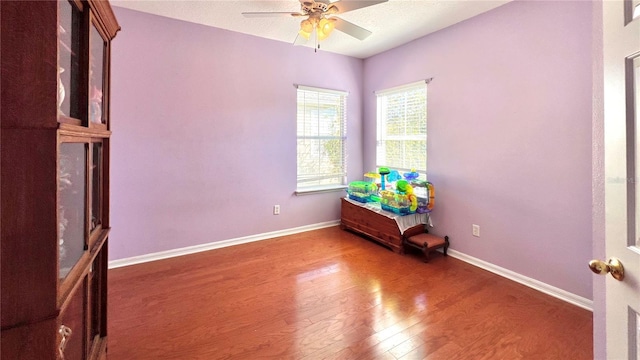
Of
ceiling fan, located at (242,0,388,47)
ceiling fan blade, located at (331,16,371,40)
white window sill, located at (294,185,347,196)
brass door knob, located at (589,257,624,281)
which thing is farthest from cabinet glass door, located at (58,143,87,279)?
white window sill, located at (294,185,347,196)

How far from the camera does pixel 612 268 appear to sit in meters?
0.80

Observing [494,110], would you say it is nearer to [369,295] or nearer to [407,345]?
[369,295]

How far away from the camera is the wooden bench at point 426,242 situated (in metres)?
3.04

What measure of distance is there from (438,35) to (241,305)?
11.3 feet

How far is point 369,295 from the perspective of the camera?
92.9 inches

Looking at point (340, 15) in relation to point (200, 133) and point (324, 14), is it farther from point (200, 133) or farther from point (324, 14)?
point (200, 133)

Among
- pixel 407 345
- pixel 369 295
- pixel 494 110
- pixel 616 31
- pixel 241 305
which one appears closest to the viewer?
pixel 616 31

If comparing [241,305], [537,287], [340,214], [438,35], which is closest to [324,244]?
[340,214]

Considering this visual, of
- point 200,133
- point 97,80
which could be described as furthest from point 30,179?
point 200,133

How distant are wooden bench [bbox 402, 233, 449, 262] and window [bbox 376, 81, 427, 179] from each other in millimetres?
785

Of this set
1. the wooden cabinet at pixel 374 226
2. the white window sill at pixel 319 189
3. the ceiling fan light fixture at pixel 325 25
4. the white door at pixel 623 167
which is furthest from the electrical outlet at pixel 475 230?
the ceiling fan light fixture at pixel 325 25

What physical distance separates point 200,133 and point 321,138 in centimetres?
166

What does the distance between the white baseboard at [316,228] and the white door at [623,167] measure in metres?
1.88

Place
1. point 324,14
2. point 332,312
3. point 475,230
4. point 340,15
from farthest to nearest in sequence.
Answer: point 475,230 < point 340,15 < point 324,14 < point 332,312
